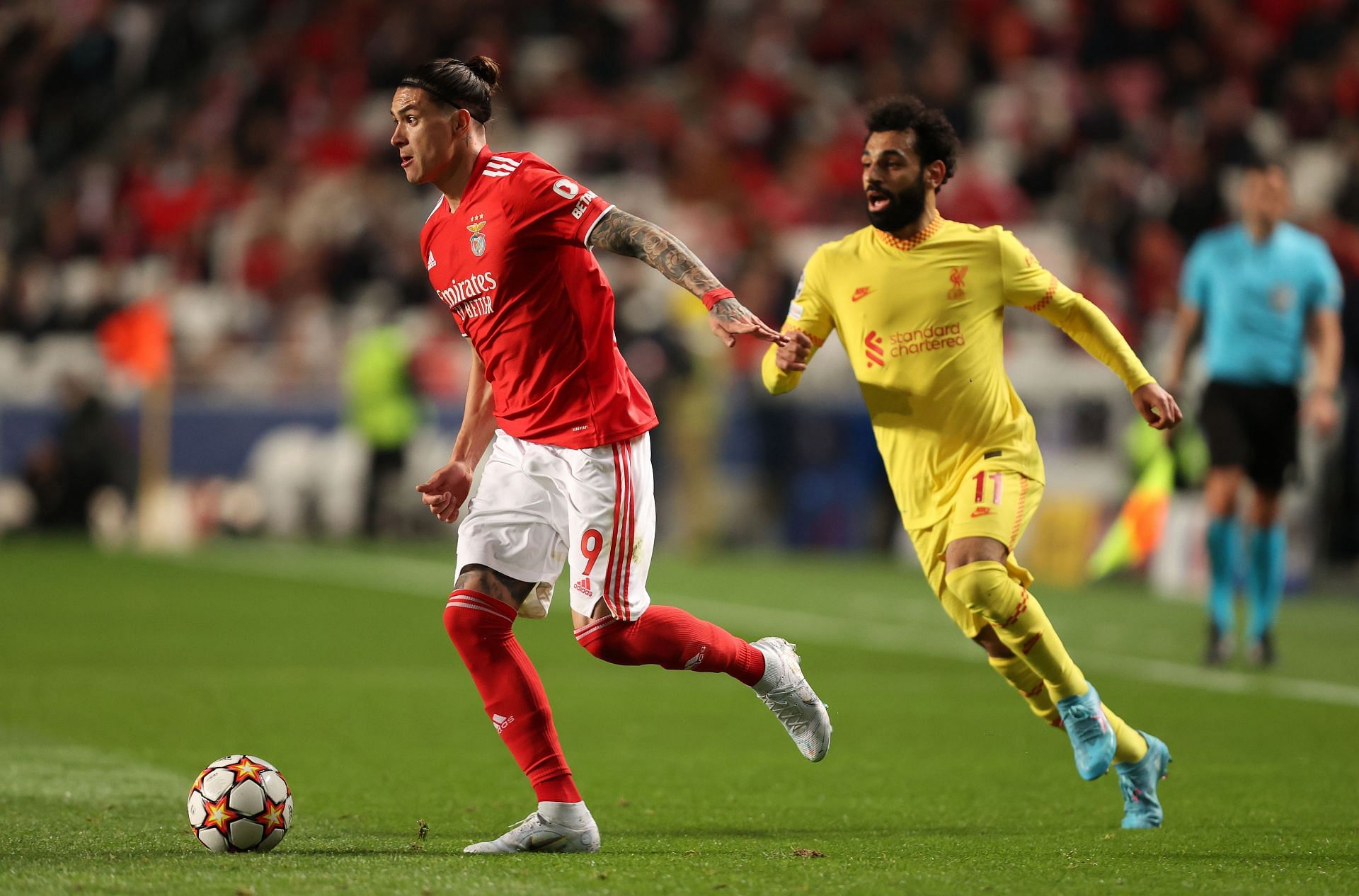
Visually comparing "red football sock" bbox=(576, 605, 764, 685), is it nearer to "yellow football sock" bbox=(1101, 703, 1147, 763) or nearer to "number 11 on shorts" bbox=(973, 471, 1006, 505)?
"number 11 on shorts" bbox=(973, 471, 1006, 505)

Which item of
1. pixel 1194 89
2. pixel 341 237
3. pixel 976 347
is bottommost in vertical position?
pixel 976 347

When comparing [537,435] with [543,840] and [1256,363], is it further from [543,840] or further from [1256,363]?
[1256,363]

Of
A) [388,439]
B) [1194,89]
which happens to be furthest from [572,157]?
[1194,89]

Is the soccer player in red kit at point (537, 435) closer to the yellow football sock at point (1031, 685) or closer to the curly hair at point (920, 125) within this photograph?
the yellow football sock at point (1031, 685)

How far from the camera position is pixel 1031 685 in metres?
6.05

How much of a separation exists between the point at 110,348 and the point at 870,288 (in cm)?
1419

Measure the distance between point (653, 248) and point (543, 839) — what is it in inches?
63.2

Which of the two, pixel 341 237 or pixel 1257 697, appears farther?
pixel 341 237

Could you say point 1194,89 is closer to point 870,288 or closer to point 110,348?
point 110,348

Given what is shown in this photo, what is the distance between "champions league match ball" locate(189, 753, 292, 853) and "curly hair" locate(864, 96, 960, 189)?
2678 millimetres

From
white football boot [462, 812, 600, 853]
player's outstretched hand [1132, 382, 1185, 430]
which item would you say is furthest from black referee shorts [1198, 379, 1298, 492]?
white football boot [462, 812, 600, 853]

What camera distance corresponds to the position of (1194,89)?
21.5m

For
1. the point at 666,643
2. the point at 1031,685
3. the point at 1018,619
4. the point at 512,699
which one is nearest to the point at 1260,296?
the point at 1031,685

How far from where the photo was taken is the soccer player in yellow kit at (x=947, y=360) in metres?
5.89
